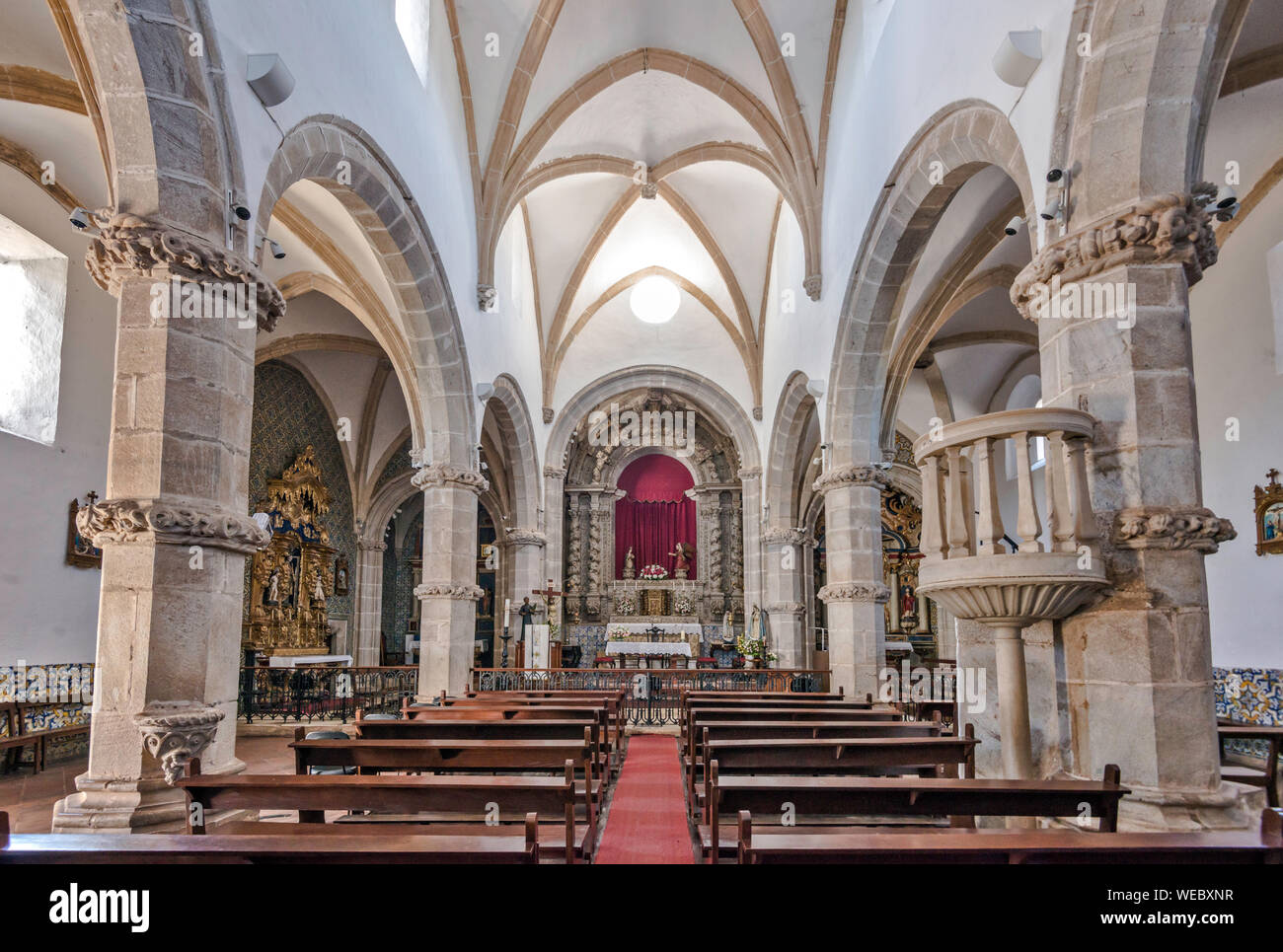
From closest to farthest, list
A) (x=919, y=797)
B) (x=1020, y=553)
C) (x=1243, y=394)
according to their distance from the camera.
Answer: (x=919, y=797)
(x=1020, y=553)
(x=1243, y=394)

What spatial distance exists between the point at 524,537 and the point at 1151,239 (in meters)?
15.2

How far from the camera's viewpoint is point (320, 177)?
8.47m

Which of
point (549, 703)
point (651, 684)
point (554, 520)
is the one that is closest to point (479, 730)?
point (549, 703)

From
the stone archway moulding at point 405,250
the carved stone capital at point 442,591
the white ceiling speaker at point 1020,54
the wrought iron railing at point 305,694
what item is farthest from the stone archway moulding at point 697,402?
the white ceiling speaker at point 1020,54

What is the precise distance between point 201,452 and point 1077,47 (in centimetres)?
599

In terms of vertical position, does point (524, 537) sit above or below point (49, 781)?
above

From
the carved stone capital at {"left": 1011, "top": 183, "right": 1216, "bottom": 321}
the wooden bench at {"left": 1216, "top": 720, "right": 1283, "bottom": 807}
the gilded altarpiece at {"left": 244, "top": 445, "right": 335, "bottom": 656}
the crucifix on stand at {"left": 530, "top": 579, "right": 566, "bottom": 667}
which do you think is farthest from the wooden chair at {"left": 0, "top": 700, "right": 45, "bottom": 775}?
the wooden bench at {"left": 1216, "top": 720, "right": 1283, "bottom": 807}

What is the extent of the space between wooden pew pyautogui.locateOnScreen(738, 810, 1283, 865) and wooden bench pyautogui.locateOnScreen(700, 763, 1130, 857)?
0.70m

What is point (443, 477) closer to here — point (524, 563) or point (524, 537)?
point (524, 537)

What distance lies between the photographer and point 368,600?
2167 centimetres

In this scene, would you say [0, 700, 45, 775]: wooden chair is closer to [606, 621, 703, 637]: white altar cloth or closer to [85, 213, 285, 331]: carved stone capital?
[85, 213, 285, 331]: carved stone capital

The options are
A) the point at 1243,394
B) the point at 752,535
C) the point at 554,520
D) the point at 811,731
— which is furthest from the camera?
the point at 554,520
